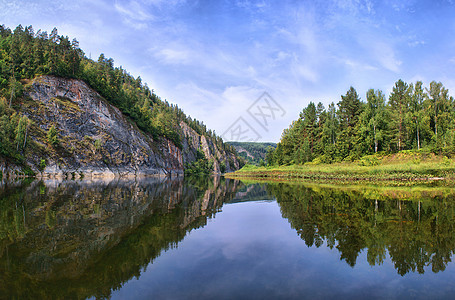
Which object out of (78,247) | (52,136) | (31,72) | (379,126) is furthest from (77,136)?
(379,126)

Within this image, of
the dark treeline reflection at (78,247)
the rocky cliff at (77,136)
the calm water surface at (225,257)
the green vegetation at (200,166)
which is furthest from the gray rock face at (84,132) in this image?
the calm water surface at (225,257)

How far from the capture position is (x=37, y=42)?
6638 centimetres

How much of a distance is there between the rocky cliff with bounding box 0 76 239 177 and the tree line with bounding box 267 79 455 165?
4876 cm

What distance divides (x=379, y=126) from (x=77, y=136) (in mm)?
71026

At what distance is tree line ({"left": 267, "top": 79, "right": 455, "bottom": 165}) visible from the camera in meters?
52.7

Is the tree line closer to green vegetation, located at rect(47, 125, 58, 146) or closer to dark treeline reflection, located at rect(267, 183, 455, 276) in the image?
dark treeline reflection, located at rect(267, 183, 455, 276)

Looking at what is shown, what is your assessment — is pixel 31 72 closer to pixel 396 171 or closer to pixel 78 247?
pixel 78 247

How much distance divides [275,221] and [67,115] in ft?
207

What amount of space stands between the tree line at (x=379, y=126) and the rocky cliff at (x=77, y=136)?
4876 cm

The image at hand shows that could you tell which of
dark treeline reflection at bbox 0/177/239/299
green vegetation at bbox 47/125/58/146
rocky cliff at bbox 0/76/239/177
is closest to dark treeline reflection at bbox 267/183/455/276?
dark treeline reflection at bbox 0/177/239/299

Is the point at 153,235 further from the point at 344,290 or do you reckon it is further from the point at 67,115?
the point at 67,115

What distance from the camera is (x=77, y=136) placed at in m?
59.2

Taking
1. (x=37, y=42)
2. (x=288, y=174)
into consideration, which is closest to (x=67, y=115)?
(x=37, y=42)

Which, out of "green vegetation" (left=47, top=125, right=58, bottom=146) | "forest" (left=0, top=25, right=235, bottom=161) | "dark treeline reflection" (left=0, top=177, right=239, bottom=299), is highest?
"forest" (left=0, top=25, right=235, bottom=161)
